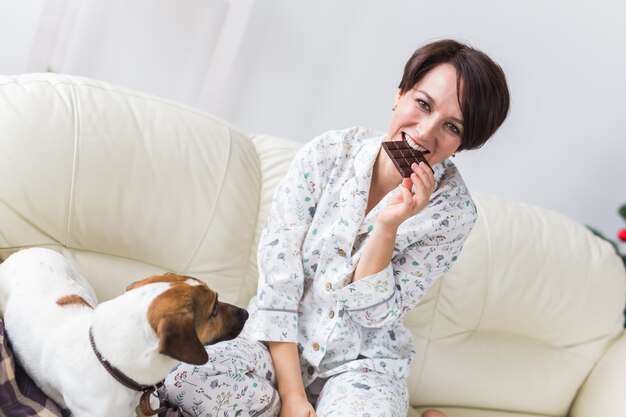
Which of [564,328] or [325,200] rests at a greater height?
[325,200]

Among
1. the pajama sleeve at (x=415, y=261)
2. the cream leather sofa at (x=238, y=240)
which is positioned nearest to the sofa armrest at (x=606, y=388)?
the cream leather sofa at (x=238, y=240)

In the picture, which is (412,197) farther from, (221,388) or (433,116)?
(221,388)

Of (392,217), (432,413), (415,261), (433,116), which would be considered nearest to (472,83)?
(433,116)

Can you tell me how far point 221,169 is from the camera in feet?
7.74

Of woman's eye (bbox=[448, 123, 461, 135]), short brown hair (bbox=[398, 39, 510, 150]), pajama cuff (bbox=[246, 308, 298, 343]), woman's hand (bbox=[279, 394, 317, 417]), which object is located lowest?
woman's hand (bbox=[279, 394, 317, 417])

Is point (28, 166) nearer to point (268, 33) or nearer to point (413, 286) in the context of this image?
point (413, 286)

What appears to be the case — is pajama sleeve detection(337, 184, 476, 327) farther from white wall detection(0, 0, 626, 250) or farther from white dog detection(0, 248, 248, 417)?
white wall detection(0, 0, 626, 250)

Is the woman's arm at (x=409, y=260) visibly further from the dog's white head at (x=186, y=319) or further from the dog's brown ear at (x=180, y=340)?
the dog's brown ear at (x=180, y=340)

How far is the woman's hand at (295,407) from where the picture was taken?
189 centimetres

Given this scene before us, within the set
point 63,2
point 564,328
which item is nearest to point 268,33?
point 63,2

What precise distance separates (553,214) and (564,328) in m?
0.47

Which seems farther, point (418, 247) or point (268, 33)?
point (268, 33)

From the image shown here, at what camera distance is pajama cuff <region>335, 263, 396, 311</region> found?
6.36 ft

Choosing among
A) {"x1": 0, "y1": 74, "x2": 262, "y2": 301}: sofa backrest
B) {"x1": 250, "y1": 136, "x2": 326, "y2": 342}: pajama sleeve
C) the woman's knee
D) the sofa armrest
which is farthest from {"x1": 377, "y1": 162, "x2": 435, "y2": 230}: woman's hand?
the sofa armrest
